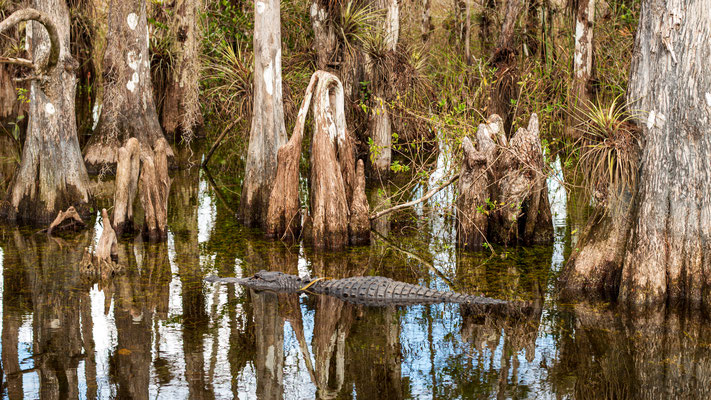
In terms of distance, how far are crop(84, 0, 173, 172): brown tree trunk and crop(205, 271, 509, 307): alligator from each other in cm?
756

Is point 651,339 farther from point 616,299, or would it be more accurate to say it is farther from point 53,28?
point 53,28

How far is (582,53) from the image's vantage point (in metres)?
16.3

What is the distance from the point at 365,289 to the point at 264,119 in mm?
3773

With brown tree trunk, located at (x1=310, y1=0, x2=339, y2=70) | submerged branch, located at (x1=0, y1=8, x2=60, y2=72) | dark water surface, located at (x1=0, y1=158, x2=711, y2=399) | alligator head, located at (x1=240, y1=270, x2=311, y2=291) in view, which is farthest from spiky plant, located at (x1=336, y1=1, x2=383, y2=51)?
alligator head, located at (x1=240, y1=270, x2=311, y2=291)

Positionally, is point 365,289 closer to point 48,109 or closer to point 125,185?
point 125,185

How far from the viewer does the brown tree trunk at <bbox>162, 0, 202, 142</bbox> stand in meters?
16.8

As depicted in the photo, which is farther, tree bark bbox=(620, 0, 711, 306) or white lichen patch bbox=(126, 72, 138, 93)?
white lichen patch bbox=(126, 72, 138, 93)

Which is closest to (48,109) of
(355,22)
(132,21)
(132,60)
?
(132,60)

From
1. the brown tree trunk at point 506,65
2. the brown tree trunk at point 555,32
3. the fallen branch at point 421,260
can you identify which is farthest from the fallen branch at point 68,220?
the brown tree trunk at point 555,32

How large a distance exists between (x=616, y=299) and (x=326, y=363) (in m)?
2.99

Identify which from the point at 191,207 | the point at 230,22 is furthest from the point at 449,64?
the point at 191,207

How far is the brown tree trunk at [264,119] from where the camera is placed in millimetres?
11070

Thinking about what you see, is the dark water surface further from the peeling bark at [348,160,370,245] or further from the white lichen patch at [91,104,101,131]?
the white lichen patch at [91,104,101,131]

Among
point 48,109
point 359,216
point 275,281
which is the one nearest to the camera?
point 275,281
